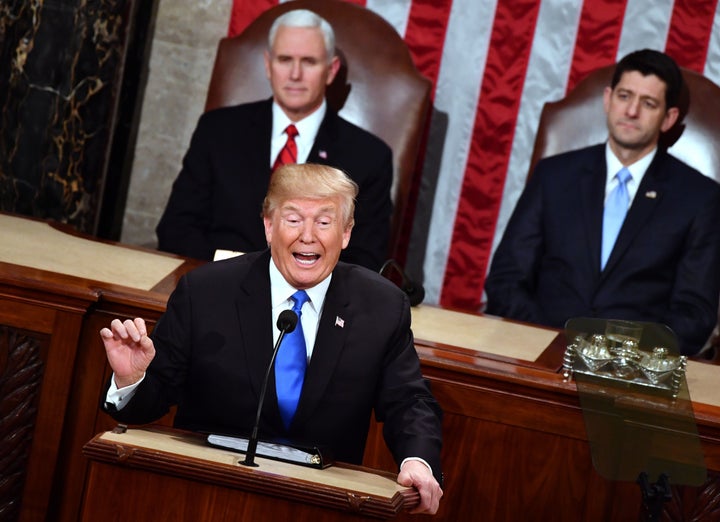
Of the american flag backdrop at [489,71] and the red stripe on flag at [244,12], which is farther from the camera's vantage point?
the red stripe on flag at [244,12]

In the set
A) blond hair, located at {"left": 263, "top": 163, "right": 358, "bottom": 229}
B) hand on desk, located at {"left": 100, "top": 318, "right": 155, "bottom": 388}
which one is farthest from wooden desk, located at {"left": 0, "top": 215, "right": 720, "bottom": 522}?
hand on desk, located at {"left": 100, "top": 318, "right": 155, "bottom": 388}

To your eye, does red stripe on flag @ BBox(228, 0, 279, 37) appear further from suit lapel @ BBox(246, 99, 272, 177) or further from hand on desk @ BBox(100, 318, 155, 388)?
hand on desk @ BBox(100, 318, 155, 388)

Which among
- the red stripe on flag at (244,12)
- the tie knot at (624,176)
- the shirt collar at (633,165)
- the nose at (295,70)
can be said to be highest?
the red stripe on flag at (244,12)

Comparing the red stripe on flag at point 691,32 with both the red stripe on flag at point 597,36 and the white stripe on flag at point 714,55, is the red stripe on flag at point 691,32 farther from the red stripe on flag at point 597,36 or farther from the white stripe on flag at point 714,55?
the red stripe on flag at point 597,36

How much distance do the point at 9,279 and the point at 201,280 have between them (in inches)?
28.8

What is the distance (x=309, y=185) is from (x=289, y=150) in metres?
2.02

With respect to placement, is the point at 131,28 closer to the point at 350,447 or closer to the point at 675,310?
the point at 675,310

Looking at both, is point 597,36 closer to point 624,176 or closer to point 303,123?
point 624,176

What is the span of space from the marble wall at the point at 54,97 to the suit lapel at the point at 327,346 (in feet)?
8.47

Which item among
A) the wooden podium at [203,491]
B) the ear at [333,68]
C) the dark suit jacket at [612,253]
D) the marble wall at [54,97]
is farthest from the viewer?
the marble wall at [54,97]

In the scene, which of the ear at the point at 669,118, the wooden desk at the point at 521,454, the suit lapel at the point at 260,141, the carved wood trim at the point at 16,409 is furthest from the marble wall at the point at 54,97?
the wooden desk at the point at 521,454

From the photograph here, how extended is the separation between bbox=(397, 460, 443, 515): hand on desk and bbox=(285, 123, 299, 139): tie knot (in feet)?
8.08

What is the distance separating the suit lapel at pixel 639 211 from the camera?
449 centimetres

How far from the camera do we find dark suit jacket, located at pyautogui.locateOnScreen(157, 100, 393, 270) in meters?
4.57
